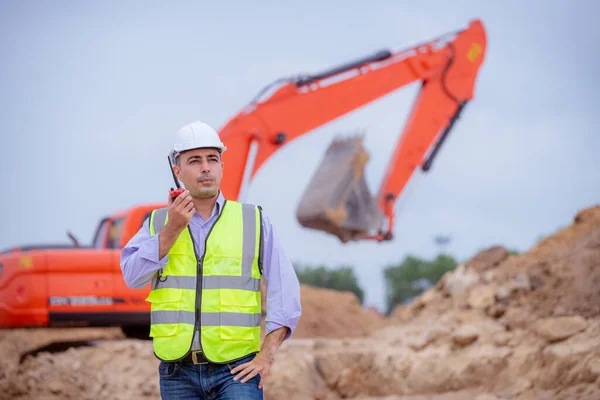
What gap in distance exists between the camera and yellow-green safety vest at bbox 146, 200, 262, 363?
301cm

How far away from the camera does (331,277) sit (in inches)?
1158

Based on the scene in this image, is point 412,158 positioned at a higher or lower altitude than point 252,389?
higher

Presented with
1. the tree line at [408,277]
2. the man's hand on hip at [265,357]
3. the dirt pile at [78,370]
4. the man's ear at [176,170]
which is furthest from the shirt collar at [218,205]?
the tree line at [408,277]

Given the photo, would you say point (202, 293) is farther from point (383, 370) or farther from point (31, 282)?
point (31, 282)

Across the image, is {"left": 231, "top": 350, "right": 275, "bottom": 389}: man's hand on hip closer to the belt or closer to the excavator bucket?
the belt

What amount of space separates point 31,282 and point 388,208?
458 cm

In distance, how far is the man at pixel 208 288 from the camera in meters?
3.00

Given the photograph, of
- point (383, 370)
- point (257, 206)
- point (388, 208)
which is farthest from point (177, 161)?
point (388, 208)

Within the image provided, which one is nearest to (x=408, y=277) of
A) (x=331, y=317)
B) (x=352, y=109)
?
(x=331, y=317)

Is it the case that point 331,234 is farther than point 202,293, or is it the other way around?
point 331,234

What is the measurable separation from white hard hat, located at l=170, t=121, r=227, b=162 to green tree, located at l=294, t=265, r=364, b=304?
2553cm

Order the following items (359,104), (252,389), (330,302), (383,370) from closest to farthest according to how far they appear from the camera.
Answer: (252,389)
(383,370)
(359,104)
(330,302)

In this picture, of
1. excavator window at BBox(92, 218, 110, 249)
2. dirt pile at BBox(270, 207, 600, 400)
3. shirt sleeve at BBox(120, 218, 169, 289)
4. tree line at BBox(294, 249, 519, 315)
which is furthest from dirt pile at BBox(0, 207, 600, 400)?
tree line at BBox(294, 249, 519, 315)

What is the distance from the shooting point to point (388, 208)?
10.6 m
